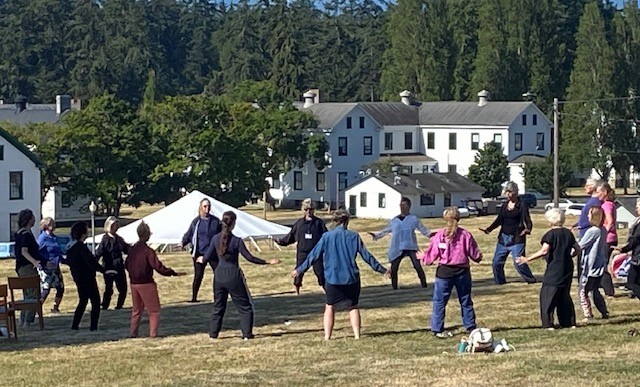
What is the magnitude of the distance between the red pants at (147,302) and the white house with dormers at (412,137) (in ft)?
228

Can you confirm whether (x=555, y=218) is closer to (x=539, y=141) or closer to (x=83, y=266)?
(x=83, y=266)

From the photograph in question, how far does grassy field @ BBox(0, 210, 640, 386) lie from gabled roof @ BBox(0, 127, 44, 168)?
4627 centimetres

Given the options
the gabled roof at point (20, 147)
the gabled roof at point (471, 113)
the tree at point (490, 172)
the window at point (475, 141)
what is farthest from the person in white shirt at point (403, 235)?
the window at point (475, 141)

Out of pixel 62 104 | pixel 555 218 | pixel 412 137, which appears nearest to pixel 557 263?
pixel 555 218

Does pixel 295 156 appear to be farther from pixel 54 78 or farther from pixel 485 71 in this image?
pixel 54 78

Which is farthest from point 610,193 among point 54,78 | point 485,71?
point 54,78

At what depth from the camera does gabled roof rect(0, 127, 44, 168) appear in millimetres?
65331

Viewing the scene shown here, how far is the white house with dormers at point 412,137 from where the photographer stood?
8856cm

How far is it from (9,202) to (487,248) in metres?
39.1

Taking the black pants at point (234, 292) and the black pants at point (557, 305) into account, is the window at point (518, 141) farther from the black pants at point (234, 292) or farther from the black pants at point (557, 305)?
the black pants at point (234, 292)

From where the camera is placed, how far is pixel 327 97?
126m

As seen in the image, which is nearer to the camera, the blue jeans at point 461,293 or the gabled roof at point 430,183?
the blue jeans at point 461,293

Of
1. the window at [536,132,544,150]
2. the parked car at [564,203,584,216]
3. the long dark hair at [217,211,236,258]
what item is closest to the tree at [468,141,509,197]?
the window at [536,132,544,150]

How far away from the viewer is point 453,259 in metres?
14.6
